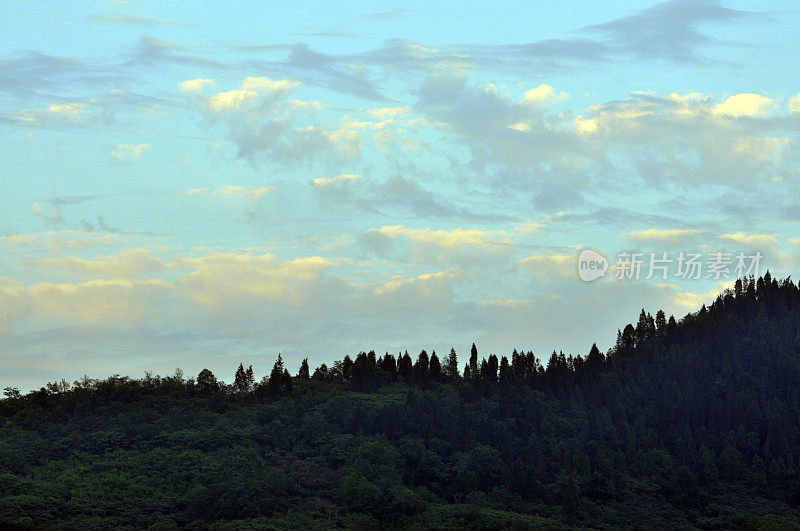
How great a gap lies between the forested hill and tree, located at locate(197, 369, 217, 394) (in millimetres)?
276

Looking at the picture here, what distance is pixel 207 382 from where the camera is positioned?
146 meters

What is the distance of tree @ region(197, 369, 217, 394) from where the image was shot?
145250 mm

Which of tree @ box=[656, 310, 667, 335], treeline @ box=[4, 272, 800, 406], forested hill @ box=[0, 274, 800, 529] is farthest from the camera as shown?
tree @ box=[656, 310, 667, 335]

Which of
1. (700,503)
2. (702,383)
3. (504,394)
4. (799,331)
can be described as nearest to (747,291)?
(799,331)

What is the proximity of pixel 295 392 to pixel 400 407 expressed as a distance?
24066 millimetres

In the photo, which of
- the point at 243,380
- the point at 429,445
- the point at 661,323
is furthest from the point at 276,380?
the point at 661,323

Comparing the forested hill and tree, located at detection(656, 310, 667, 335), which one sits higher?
tree, located at detection(656, 310, 667, 335)

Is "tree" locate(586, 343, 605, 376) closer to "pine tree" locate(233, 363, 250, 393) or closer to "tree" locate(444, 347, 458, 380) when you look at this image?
"tree" locate(444, 347, 458, 380)

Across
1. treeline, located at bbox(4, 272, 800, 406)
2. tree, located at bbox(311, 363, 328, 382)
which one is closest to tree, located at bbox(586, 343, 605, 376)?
treeline, located at bbox(4, 272, 800, 406)

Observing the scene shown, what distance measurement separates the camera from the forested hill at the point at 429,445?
8931 cm

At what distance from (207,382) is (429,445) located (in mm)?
48613

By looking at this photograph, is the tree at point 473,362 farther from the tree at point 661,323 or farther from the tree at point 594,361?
the tree at point 661,323

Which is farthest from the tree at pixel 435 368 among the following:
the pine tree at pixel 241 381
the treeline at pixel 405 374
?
the pine tree at pixel 241 381

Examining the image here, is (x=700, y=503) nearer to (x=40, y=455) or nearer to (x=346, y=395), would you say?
(x=346, y=395)
